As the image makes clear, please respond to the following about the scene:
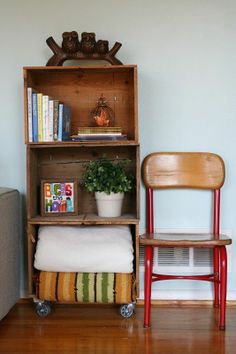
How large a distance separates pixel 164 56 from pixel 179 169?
0.65m

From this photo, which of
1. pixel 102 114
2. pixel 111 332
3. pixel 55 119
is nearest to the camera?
pixel 111 332

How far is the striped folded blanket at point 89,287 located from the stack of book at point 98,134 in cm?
70

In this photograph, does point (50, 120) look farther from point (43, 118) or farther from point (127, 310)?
point (127, 310)

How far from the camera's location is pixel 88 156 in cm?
265

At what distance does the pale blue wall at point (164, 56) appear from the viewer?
103 inches

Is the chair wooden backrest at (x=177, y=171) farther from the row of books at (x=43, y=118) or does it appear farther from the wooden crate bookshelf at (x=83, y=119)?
the row of books at (x=43, y=118)

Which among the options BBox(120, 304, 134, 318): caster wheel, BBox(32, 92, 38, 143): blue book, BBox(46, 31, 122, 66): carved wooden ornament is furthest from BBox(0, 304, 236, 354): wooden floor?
BBox(46, 31, 122, 66): carved wooden ornament

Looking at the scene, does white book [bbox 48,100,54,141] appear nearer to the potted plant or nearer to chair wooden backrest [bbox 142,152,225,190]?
the potted plant

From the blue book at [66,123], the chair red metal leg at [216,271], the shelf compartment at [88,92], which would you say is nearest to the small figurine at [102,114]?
the shelf compartment at [88,92]

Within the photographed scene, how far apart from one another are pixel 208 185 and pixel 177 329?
0.80 m

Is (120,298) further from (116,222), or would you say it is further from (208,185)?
(208,185)

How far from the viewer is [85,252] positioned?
233 centimetres

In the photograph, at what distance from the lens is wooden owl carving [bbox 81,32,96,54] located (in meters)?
2.42

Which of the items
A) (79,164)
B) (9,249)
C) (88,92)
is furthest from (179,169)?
(9,249)
